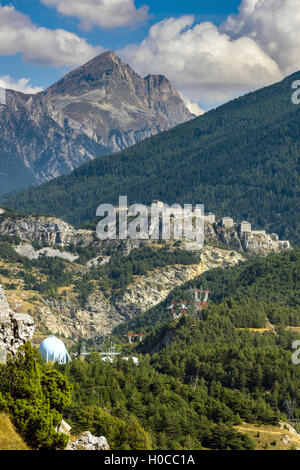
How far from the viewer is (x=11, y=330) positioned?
281ft

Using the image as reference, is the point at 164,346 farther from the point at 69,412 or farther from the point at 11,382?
the point at 11,382

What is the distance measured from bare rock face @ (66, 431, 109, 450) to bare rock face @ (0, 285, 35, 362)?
393 inches

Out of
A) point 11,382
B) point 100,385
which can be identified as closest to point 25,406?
point 11,382

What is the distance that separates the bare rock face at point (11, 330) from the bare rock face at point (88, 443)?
999 centimetres

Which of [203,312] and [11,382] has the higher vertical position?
[203,312]

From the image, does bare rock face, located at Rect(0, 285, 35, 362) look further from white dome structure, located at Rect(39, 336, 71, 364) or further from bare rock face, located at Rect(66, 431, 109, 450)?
white dome structure, located at Rect(39, 336, 71, 364)

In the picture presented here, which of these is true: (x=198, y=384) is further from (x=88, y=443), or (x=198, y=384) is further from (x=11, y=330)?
(x=11, y=330)

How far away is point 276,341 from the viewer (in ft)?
614

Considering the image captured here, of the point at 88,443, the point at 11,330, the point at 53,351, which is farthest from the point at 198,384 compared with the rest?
the point at 11,330

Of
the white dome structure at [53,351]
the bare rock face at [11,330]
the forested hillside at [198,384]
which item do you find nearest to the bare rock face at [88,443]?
the forested hillside at [198,384]

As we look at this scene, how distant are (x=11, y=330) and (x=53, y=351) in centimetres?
6546

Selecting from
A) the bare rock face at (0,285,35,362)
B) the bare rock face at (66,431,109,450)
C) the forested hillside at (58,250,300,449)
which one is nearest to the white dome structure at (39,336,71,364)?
the forested hillside at (58,250,300,449)

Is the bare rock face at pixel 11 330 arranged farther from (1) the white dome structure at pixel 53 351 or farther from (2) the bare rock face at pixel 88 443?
(1) the white dome structure at pixel 53 351

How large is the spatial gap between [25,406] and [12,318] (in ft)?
28.0
